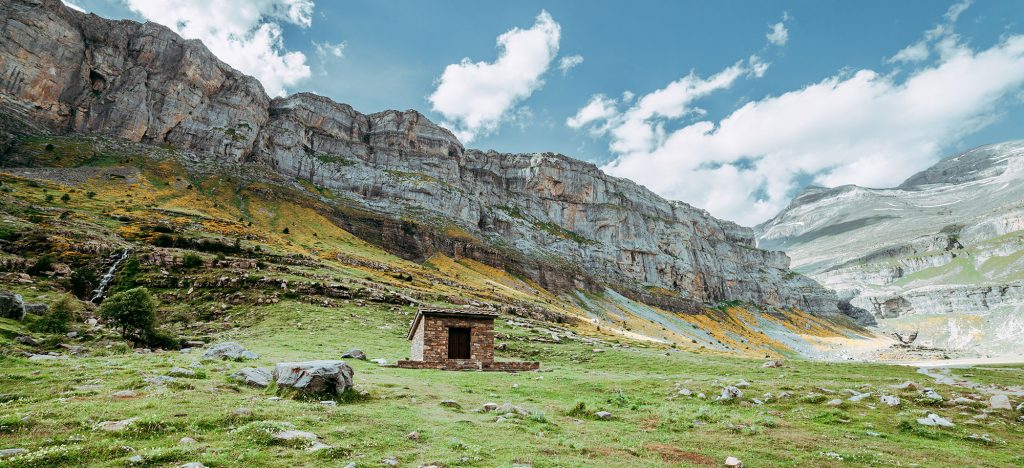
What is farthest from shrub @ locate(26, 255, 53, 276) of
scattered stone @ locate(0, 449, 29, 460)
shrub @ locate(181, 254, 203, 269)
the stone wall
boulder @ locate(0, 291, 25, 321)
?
scattered stone @ locate(0, 449, 29, 460)

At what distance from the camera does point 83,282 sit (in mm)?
39906

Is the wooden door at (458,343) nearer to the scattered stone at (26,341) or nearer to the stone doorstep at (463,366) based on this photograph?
the stone doorstep at (463,366)

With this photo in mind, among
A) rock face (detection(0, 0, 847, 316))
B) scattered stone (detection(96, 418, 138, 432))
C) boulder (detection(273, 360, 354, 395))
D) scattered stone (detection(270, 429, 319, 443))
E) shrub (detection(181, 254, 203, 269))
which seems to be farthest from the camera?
rock face (detection(0, 0, 847, 316))

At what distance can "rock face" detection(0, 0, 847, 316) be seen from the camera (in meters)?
103

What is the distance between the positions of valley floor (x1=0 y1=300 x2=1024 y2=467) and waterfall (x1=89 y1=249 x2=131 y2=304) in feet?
69.7

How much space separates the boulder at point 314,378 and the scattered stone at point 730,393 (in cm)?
1438

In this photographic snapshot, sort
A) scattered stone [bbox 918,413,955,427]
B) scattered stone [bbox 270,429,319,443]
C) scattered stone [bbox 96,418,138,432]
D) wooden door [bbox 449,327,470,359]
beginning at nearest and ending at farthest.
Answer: scattered stone [bbox 96,418,138,432] < scattered stone [bbox 270,429,319,443] < scattered stone [bbox 918,413,955,427] < wooden door [bbox 449,327,470,359]

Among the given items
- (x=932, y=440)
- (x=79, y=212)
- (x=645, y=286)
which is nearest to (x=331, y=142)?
(x=79, y=212)

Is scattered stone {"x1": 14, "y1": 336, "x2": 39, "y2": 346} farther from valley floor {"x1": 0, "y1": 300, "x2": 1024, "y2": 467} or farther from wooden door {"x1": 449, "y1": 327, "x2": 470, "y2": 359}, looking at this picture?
wooden door {"x1": 449, "y1": 327, "x2": 470, "y2": 359}

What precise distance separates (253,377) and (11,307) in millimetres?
18472

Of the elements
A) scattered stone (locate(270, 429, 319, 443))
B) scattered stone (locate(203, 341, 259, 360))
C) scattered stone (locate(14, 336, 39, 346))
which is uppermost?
scattered stone (locate(14, 336, 39, 346))

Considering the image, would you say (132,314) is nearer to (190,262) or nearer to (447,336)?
(447,336)

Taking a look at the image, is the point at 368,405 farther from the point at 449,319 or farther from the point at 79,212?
the point at 79,212

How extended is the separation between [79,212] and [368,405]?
73.6m
